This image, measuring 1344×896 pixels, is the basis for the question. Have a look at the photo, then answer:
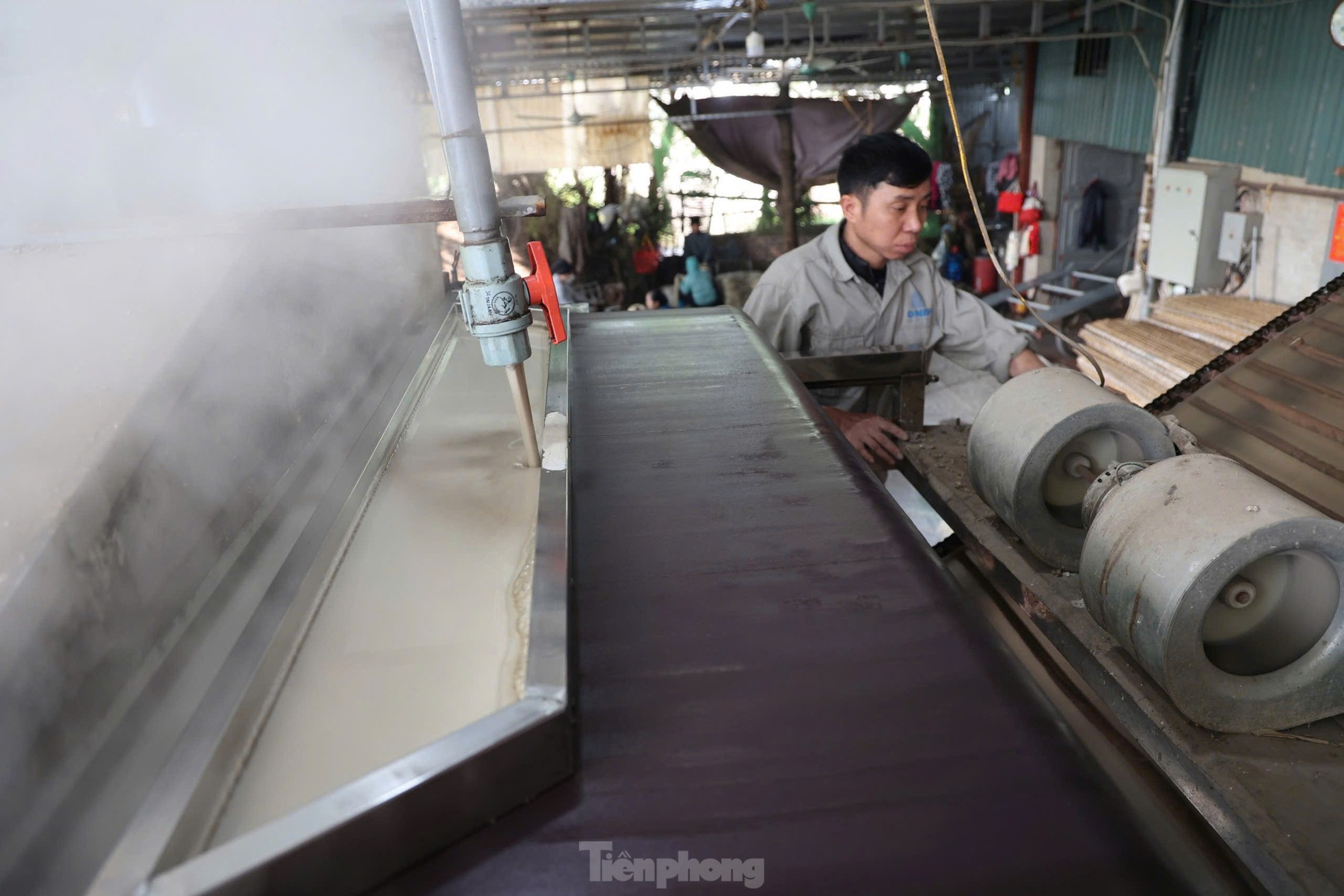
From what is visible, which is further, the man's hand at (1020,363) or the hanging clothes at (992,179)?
the hanging clothes at (992,179)

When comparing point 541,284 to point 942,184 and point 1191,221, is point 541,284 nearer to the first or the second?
point 1191,221

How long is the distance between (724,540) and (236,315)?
769mm

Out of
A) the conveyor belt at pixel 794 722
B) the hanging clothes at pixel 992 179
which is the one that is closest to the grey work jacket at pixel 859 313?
the conveyor belt at pixel 794 722

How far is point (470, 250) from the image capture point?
3.52 feet

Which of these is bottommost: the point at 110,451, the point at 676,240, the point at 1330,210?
the point at 676,240

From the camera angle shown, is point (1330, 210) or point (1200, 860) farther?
point (1330, 210)

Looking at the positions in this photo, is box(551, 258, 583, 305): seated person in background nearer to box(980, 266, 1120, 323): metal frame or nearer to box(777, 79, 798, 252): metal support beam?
box(777, 79, 798, 252): metal support beam

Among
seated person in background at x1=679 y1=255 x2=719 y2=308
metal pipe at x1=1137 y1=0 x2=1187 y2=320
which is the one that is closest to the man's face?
metal pipe at x1=1137 y1=0 x2=1187 y2=320

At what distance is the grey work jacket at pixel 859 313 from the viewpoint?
2889 millimetres

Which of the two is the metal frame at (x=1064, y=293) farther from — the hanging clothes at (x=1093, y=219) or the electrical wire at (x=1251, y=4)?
the electrical wire at (x=1251, y=4)

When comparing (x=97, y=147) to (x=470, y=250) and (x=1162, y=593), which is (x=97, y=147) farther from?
(x=1162, y=593)

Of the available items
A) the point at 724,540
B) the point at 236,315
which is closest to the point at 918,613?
the point at 724,540

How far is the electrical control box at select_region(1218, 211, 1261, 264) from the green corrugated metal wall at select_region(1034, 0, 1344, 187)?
0.29 m

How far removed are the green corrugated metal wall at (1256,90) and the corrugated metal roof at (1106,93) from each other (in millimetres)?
12
